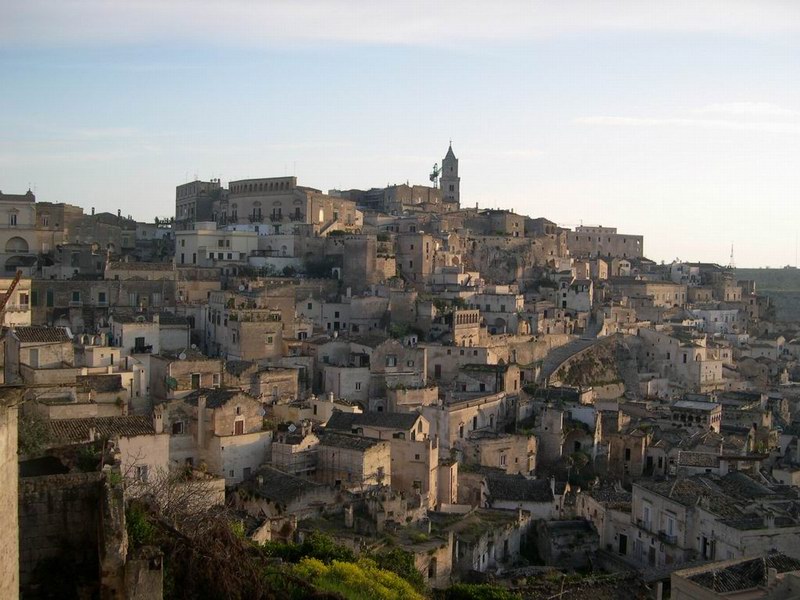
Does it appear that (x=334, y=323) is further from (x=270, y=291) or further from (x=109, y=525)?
(x=109, y=525)

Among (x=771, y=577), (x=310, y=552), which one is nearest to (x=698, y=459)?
(x=771, y=577)

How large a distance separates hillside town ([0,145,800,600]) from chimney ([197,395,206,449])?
0.04 meters

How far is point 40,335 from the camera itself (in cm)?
2444

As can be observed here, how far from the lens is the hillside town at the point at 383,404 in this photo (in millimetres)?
15930

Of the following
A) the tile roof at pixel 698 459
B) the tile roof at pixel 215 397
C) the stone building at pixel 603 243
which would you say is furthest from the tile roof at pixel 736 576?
the stone building at pixel 603 243

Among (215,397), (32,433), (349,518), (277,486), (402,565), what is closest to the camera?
(32,433)

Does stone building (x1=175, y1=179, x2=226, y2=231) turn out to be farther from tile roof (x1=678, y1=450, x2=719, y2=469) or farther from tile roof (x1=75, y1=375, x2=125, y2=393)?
tile roof (x1=678, y1=450, x2=719, y2=469)

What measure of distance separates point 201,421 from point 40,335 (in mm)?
5023

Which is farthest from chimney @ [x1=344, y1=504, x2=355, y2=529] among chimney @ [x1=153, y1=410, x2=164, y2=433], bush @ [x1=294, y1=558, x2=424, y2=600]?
bush @ [x1=294, y1=558, x2=424, y2=600]

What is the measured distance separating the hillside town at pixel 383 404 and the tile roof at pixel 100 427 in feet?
0.33

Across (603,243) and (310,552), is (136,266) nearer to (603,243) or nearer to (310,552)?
(310,552)

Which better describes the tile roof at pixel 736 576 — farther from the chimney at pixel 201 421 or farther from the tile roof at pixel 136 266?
the tile roof at pixel 136 266

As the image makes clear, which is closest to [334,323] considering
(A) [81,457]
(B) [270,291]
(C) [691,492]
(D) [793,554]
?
(B) [270,291]

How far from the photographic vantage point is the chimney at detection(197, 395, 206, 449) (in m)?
24.7
